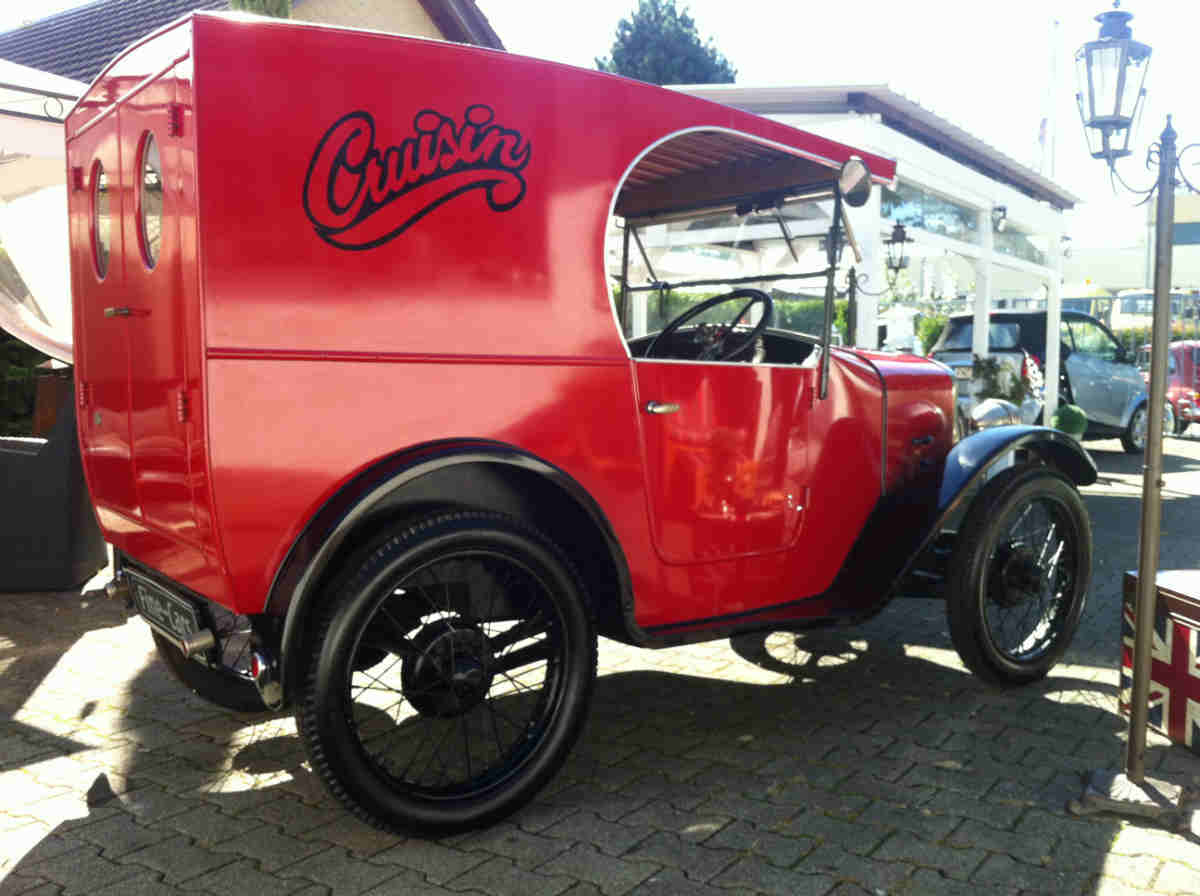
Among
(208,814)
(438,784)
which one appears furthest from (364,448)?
(208,814)

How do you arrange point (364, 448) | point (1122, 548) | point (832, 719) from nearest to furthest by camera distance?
point (364, 448)
point (832, 719)
point (1122, 548)

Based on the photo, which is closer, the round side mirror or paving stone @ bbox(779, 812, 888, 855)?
paving stone @ bbox(779, 812, 888, 855)

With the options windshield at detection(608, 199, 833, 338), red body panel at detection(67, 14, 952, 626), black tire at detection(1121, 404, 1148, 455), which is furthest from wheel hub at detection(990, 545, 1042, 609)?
black tire at detection(1121, 404, 1148, 455)

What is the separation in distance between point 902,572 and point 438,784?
1831mm

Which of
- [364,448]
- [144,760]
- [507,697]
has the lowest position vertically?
[144,760]

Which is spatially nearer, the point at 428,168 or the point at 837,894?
the point at 837,894

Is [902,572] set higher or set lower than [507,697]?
higher

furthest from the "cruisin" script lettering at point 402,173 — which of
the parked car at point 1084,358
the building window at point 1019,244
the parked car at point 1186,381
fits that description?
the parked car at point 1186,381

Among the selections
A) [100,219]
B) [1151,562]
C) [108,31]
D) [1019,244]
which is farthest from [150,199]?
[1019,244]

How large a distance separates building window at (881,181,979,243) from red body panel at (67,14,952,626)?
7374 millimetres

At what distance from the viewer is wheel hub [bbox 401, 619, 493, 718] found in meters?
2.76

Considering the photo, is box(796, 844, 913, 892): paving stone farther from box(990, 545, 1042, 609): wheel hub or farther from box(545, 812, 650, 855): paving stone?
box(990, 545, 1042, 609): wheel hub

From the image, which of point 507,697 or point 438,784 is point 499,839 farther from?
point 507,697

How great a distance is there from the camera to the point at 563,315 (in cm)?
291
